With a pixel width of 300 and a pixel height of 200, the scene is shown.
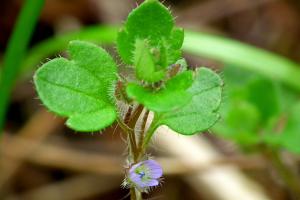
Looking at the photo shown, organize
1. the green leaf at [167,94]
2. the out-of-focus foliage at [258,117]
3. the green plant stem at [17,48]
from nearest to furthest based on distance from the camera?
the green leaf at [167,94], the green plant stem at [17,48], the out-of-focus foliage at [258,117]

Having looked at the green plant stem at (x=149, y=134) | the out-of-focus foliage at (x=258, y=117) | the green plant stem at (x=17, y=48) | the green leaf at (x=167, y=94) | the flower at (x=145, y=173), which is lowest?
the flower at (x=145, y=173)

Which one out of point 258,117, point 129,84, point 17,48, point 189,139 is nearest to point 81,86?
point 129,84

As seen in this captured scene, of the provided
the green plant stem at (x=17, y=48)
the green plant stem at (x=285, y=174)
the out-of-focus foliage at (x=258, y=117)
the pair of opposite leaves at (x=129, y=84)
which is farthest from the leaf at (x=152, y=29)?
the green plant stem at (x=285, y=174)

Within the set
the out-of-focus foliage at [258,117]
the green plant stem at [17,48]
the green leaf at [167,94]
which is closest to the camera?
the green leaf at [167,94]

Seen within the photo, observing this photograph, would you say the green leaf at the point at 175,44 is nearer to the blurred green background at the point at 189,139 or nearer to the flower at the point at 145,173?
the flower at the point at 145,173

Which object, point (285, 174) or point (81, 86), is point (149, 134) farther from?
point (285, 174)

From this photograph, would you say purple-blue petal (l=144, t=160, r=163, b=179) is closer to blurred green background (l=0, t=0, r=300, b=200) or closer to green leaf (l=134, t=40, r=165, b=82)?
green leaf (l=134, t=40, r=165, b=82)

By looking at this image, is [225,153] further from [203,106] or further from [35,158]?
[203,106]
